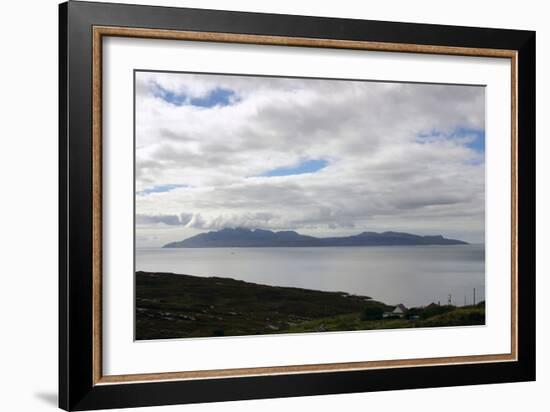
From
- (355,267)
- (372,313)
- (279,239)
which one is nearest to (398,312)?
(372,313)

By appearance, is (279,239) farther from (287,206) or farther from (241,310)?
(241,310)

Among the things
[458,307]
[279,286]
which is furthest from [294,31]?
[458,307]

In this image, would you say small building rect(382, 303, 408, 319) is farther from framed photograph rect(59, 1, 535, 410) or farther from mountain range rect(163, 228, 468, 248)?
mountain range rect(163, 228, 468, 248)

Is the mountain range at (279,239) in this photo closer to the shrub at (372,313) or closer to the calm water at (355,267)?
the calm water at (355,267)

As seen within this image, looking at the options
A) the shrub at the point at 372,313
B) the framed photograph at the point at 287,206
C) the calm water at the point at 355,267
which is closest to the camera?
the framed photograph at the point at 287,206

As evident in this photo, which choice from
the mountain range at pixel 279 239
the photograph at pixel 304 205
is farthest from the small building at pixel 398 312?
the mountain range at pixel 279 239

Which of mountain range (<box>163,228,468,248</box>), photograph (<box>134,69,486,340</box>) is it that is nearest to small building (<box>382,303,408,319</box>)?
photograph (<box>134,69,486,340</box>)

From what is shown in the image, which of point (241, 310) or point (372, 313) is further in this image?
point (372, 313)

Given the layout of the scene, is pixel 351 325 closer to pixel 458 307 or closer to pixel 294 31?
pixel 458 307
